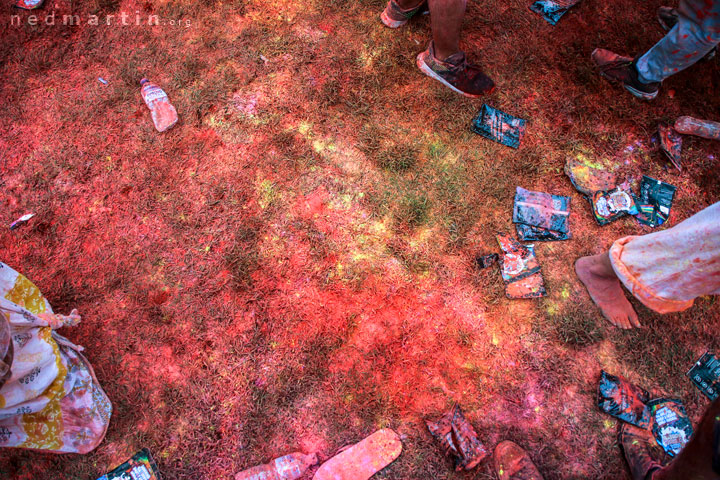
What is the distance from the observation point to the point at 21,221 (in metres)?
2.70

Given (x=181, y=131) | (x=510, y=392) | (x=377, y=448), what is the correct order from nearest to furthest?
1. (x=377, y=448)
2. (x=510, y=392)
3. (x=181, y=131)

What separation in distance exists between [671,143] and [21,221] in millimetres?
5072

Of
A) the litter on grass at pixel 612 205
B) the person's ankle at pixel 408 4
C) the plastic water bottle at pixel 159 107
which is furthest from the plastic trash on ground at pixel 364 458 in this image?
the person's ankle at pixel 408 4

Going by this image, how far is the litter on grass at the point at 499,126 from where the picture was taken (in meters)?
2.94

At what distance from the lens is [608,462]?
7.29 ft

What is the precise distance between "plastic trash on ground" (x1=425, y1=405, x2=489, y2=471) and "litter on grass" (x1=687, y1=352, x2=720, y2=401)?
151 cm

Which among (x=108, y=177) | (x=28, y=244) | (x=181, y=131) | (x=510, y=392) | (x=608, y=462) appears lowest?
(x=608, y=462)

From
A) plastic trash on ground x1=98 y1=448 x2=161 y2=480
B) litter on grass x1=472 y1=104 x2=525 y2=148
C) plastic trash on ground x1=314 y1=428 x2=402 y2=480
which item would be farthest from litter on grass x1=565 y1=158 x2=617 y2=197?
plastic trash on ground x1=98 y1=448 x2=161 y2=480

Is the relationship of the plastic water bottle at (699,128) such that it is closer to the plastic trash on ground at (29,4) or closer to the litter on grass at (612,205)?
the litter on grass at (612,205)

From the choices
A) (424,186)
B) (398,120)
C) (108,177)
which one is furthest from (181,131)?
(424,186)

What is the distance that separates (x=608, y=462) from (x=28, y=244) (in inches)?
163

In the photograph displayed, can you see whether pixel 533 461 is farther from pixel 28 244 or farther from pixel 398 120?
pixel 28 244

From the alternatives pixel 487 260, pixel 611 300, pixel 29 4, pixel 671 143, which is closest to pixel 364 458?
pixel 487 260

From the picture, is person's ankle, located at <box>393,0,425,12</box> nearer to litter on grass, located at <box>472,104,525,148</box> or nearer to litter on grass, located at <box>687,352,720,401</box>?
litter on grass, located at <box>472,104,525,148</box>
